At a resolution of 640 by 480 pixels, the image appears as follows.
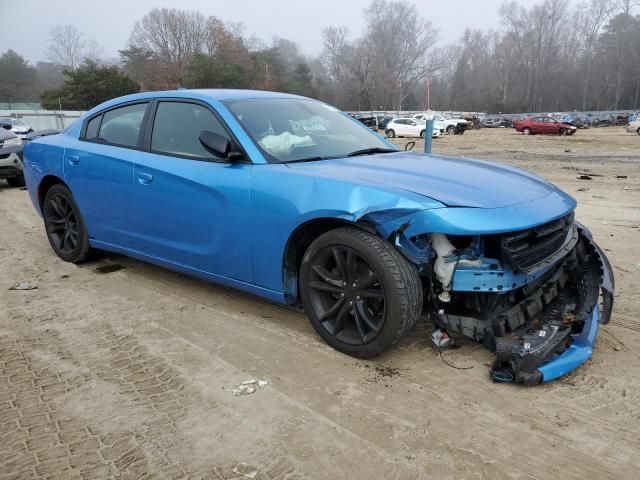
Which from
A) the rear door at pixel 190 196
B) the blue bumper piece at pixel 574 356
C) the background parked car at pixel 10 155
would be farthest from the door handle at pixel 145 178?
the background parked car at pixel 10 155

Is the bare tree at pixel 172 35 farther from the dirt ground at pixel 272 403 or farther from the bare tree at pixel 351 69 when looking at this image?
the dirt ground at pixel 272 403

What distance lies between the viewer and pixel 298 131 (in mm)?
3801

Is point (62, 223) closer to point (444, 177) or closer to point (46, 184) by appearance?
point (46, 184)

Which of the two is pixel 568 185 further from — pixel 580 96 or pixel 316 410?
pixel 580 96

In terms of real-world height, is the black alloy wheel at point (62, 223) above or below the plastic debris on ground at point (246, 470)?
above

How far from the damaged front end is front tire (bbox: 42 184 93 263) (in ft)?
11.1

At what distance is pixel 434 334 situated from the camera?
3238 millimetres

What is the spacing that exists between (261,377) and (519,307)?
1.54 meters

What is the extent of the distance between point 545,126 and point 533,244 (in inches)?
1487

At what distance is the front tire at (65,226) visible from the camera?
4.90 meters

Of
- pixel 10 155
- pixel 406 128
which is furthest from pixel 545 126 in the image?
pixel 10 155

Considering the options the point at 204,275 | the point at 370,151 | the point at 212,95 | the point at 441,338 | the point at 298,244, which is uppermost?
the point at 212,95

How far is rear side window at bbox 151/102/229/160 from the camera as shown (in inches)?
147

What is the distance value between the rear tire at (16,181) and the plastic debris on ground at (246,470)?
432 inches
